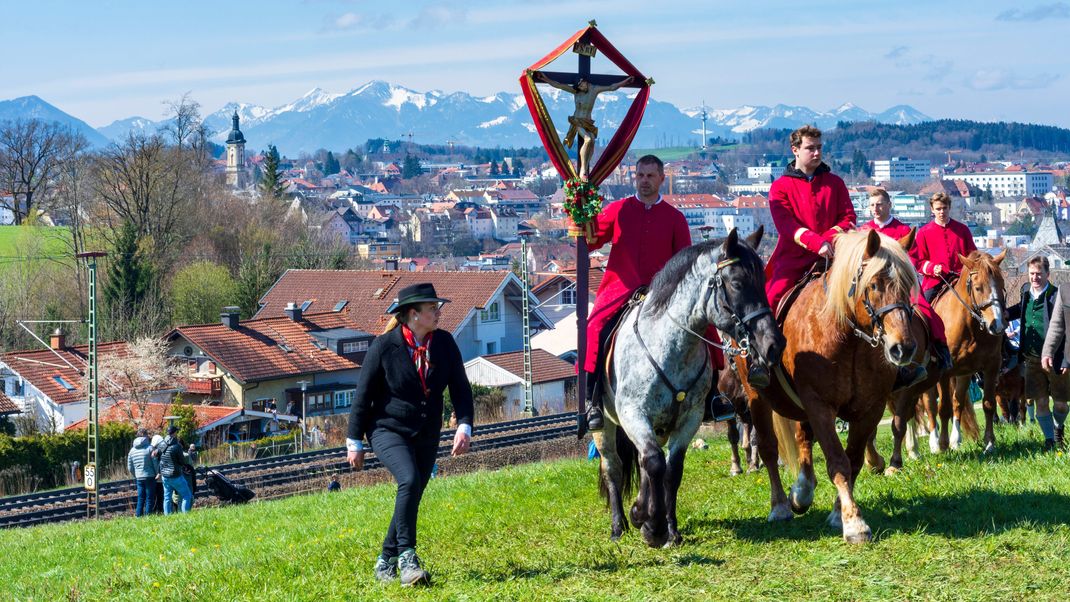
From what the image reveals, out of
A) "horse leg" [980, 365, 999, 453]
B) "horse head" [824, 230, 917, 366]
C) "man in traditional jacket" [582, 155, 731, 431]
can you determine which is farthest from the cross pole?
"horse leg" [980, 365, 999, 453]

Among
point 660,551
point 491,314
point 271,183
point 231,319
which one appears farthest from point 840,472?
point 271,183

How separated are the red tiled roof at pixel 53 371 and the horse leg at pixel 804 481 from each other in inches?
1900

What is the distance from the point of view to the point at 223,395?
55.9 meters

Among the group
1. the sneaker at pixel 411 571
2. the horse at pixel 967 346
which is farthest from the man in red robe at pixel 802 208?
the sneaker at pixel 411 571

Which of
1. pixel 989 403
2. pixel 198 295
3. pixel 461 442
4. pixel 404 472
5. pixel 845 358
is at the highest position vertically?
pixel 845 358

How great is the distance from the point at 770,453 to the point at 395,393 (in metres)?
3.24

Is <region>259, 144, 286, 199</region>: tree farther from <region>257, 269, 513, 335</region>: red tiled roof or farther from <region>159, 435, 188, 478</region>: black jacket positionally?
<region>159, 435, 188, 478</region>: black jacket

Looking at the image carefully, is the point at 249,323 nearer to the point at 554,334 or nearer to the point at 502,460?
the point at 554,334

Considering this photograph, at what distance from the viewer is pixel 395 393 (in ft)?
27.6

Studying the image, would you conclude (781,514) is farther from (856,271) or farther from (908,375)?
(856,271)

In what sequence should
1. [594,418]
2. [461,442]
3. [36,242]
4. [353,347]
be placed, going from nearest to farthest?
[461,442] < [594,418] < [353,347] < [36,242]

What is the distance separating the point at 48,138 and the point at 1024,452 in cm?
11560

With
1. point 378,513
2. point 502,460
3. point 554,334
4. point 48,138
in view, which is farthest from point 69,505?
point 48,138

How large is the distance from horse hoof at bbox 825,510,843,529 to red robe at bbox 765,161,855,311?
1.86 m
